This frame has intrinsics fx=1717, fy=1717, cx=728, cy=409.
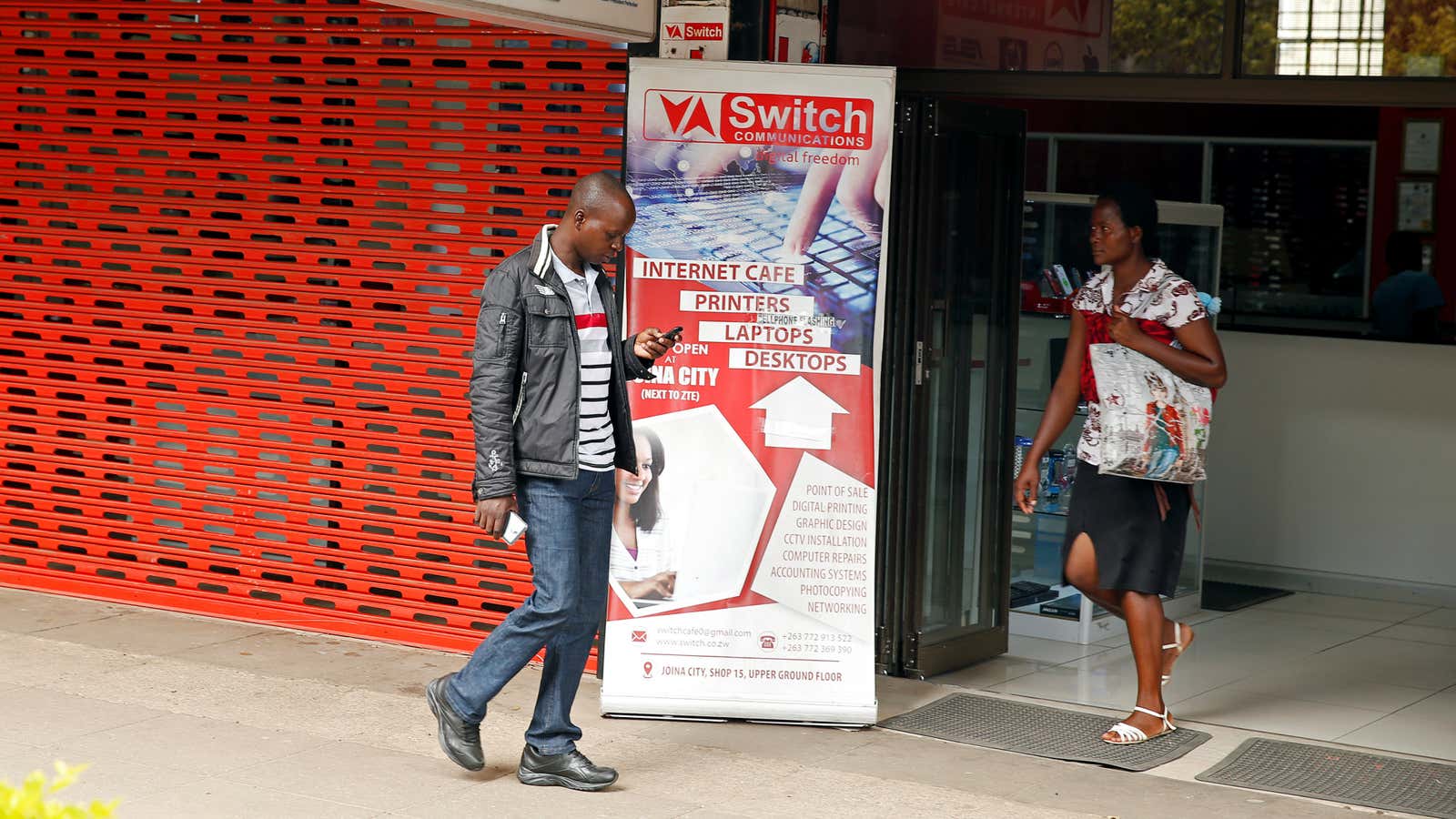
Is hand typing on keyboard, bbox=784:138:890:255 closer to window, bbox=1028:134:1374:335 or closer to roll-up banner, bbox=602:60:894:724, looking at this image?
roll-up banner, bbox=602:60:894:724

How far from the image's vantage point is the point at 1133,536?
5918 mm

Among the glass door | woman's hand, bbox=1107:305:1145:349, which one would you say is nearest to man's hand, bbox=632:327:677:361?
the glass door

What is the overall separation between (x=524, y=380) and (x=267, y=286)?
2.50 meters

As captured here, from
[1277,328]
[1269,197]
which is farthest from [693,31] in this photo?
[1269,197]

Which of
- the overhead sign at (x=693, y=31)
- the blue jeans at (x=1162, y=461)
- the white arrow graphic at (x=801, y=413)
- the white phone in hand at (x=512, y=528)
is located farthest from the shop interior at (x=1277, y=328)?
the white phone in hand at (x=512, y=528)

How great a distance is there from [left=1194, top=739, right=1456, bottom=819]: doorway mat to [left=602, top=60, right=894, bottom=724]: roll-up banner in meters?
1.26

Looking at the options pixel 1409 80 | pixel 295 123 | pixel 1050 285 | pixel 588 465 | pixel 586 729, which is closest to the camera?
pixel 588 465

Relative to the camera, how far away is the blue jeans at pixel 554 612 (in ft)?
16.9

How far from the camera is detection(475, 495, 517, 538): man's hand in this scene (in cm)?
503

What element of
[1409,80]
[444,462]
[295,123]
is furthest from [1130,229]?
[295,123]

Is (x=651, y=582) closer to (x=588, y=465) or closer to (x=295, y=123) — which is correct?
(x=588, y=465)

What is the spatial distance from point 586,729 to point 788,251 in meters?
1.79

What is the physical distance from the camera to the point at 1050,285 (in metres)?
7.90

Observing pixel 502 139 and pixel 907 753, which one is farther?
pixel 502 139
